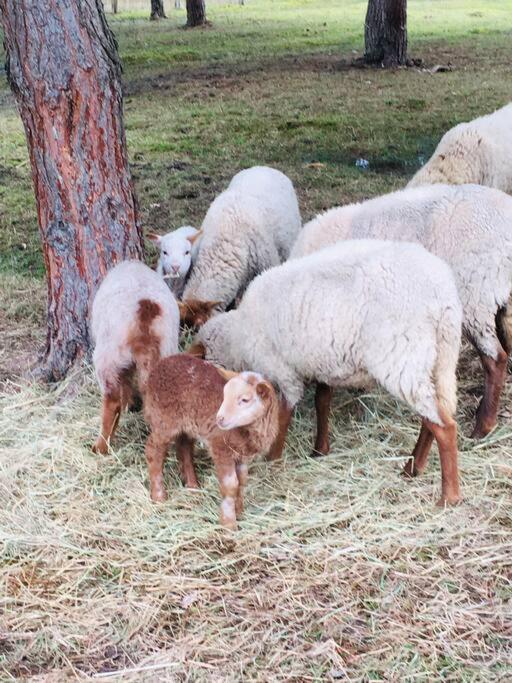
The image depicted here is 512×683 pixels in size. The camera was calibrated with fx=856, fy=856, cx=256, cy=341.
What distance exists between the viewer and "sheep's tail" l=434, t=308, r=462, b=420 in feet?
12.7

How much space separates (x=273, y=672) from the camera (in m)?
3.02

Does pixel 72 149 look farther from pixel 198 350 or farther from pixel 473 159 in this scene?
pixel 473 159

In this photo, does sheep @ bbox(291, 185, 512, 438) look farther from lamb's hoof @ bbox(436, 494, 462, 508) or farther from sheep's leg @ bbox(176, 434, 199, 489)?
sheep's leg @ bbox(176, 434, 199, 489)

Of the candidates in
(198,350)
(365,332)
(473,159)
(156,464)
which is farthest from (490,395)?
(473,159)

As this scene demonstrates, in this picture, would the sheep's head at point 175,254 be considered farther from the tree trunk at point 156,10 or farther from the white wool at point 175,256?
the tree trunk at point 156,10

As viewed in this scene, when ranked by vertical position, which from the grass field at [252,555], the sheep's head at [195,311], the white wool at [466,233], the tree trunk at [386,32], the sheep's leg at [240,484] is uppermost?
the tree trunk at [386,32]

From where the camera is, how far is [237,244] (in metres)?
6.01

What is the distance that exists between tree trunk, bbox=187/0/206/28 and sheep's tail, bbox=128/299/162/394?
23.6m

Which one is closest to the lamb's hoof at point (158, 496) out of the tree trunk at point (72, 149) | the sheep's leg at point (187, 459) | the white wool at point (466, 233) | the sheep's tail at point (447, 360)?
A: the sheep's leg at point (187, 459)

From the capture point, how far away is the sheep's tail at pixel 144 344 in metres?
4.22

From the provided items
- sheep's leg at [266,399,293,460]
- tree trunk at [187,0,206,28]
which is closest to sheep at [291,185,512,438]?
sheep's leg at [266,399,293,460]

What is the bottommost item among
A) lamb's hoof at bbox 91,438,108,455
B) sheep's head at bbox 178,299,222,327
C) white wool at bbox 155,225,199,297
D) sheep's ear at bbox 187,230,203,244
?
lamb's hoof at bbox 91,438,108,455

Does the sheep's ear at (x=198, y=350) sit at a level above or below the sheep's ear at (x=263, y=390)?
below

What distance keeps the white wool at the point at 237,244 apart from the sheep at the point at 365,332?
1.53 meters
